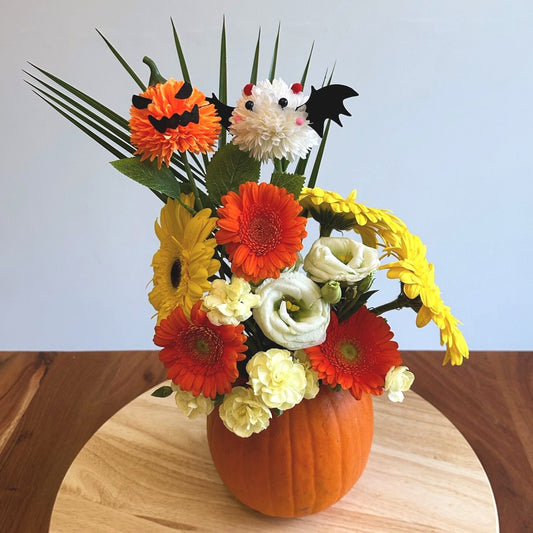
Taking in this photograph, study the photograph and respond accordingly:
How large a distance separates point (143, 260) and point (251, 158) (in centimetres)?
106

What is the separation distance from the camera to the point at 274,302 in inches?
22.8

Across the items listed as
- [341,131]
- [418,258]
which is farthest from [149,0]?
[418,258]

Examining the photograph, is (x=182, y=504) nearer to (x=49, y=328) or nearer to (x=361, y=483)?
(x=361, y=483)

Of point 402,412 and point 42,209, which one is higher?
point 402,412

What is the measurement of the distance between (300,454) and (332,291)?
189 millimetres

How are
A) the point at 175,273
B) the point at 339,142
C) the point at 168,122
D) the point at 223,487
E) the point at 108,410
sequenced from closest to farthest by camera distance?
1. the point at 168,122
2. the point at 175,273
3. the point at 223,487
4. the point at 108,410
5. the point at 339,142

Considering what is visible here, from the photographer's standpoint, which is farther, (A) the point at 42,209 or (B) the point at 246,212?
(A) the point at 42,209

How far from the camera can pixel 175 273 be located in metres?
0.62

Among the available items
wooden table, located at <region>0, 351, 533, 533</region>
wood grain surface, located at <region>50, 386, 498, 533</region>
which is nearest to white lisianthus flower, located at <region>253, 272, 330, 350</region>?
wood grain surface, located at <region>50, 386, 498, 533</region>

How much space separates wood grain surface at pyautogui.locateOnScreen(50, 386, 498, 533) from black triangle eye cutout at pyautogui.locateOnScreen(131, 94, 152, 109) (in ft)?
1.52

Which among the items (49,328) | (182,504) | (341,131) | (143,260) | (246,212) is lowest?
(49,328)

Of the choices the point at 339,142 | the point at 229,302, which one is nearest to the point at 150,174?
the point at 229,302

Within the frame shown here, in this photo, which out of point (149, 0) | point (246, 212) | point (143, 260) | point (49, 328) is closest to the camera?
point (246, 212)

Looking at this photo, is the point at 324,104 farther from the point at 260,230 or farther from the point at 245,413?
the point at 245,413
